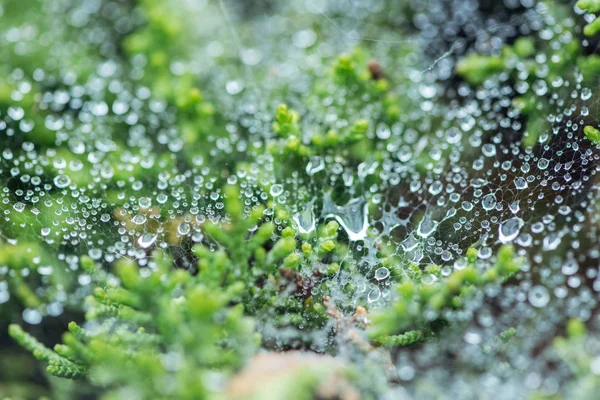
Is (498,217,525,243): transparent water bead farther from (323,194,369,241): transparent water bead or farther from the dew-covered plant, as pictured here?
(323,194,369,241): transparent water bead

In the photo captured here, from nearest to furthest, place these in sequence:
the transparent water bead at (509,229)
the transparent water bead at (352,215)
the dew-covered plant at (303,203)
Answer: the dew-covered plant at (303,203), the transparent water bead at (509,229), the transparent water bead at (352,215)

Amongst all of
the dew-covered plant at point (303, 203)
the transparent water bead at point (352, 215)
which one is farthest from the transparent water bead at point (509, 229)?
the transparent water bead at point (352, 215)

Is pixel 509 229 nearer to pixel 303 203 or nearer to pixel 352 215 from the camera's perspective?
pixel 352 215

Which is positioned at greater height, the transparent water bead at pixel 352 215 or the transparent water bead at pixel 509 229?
the transparent water bead at pixel 352 215

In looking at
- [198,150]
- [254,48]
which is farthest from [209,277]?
[254,48]

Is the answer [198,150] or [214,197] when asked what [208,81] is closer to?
[198,150]

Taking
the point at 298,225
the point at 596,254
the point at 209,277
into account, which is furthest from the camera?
the point at 298,225

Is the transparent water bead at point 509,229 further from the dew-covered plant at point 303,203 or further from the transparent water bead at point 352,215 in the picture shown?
the transparent water bead at point 352,215

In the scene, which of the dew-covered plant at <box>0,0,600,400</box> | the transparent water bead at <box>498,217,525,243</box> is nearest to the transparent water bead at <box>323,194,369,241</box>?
the dew-covered plant at <box>0,0,600,400</box>

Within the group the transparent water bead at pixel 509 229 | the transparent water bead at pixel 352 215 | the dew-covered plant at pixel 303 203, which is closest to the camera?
the dew-covered plant at pixel 303 203
